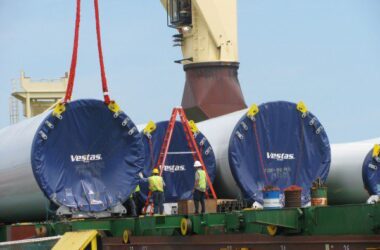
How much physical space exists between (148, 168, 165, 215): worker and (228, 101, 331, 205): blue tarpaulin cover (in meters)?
2.28

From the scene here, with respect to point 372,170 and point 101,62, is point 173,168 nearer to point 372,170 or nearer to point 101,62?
point 101,62

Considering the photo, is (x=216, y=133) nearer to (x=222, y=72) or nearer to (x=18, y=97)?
(x=222, y=72)

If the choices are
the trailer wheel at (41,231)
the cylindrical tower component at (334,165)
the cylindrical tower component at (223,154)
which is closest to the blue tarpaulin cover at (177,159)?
the cylindrical tower component at (223,154)

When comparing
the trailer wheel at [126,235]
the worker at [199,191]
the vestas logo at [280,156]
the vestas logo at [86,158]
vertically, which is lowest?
the trailer wheel at [126,235]

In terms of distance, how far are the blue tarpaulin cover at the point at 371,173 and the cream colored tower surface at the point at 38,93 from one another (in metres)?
18.0

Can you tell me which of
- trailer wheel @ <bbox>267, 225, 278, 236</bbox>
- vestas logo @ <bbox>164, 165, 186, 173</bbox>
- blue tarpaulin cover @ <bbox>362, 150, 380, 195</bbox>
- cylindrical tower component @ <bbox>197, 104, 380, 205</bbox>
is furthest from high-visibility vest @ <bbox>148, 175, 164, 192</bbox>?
blue tarpaulin cover @ <bbox>362, 150, 380, 195</bbox>

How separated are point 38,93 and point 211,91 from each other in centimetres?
946

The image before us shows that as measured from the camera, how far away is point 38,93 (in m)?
43.0

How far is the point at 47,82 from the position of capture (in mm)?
42781

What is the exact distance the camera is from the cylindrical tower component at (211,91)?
36781 mm

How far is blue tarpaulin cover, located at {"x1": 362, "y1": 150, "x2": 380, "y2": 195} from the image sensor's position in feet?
91.7

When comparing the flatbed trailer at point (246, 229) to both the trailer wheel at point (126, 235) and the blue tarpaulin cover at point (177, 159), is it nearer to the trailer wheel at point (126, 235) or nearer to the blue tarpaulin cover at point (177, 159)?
Result: the trailer wheel at point (126, 235)

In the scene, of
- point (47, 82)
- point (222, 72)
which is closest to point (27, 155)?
point (222, 72)

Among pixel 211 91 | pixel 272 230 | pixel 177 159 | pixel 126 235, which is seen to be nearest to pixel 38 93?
pixel 211 91
